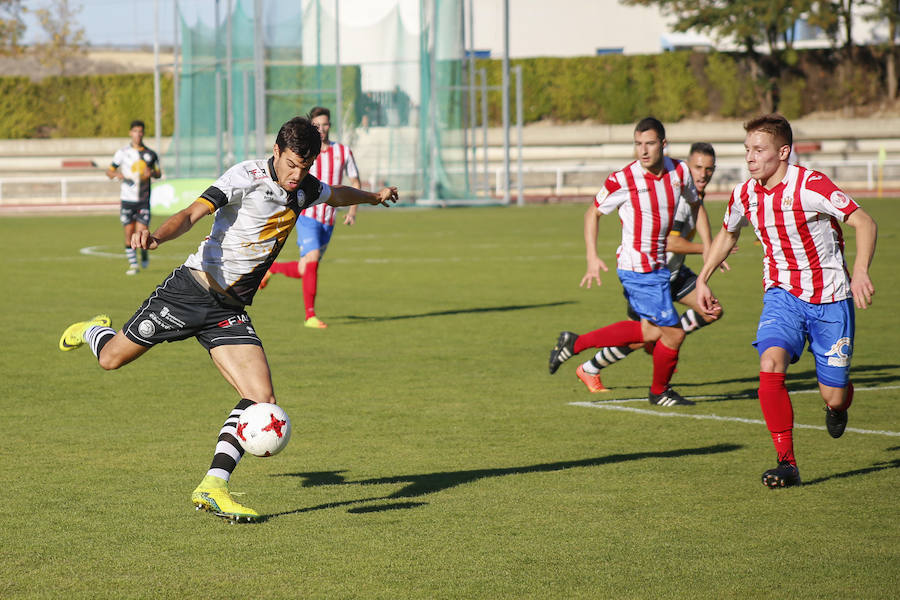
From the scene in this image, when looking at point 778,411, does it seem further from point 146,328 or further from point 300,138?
point 146,328

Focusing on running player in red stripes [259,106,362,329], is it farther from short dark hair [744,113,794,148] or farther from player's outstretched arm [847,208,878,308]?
player's outstretched arm [847,208,878,308]

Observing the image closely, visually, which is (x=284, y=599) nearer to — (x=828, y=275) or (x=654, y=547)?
(x=654, y=547)

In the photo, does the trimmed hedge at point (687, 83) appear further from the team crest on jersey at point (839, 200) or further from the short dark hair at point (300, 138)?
the short dark hair at point (300, 138)

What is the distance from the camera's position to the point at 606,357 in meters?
9.95

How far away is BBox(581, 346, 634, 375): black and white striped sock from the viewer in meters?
9.94

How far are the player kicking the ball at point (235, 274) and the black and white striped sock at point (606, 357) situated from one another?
3.83m

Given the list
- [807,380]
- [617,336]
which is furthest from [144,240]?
[807,380]

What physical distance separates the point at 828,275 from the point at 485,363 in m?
4.72

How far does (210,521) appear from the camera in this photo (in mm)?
6152

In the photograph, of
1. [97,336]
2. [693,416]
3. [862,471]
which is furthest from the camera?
[693,416]

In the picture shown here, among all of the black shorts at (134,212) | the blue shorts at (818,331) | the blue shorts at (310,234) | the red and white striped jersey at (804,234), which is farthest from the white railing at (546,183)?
the blue shorts at (818,331)

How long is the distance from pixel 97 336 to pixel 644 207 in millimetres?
4022

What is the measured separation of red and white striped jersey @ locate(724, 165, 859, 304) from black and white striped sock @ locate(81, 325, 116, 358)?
357cm

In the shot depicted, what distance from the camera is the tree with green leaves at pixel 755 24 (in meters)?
49.4
